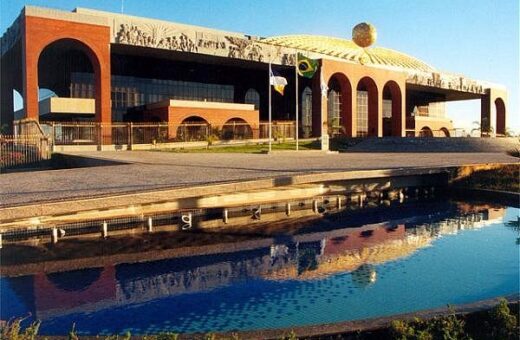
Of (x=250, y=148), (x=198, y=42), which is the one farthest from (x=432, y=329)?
(x=198, y=42)

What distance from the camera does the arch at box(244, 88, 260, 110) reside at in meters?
51.1

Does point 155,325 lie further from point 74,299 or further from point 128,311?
point 74,299

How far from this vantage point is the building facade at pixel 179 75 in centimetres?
Result: 3375

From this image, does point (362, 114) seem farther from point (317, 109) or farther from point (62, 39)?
point (62, 39)

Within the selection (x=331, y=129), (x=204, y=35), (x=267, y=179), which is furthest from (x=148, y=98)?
(x=267, y=179)

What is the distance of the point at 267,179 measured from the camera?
13.8 m

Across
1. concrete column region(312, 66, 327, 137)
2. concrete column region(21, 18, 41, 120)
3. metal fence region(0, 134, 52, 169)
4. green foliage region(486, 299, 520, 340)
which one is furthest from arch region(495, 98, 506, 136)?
green foliage region(486, 299, 520, 340)

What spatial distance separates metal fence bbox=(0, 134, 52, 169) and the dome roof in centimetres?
2866

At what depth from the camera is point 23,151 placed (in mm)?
23969

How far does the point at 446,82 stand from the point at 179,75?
3470cm

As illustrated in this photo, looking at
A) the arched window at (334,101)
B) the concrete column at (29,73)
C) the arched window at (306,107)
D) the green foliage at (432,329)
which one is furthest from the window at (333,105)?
the green foliage at (432,329)

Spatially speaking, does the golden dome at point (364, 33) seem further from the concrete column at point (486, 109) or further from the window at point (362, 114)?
the concrete column at point (486, 109)

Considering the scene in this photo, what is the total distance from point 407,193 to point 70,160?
55.8ft

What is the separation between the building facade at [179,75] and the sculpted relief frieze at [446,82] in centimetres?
15
